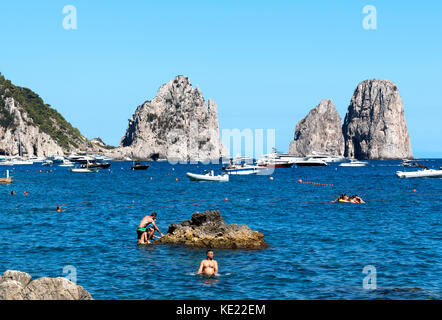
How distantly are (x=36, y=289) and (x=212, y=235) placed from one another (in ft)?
53.6

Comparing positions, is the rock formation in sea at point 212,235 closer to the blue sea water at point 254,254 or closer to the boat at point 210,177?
the blue sea water at point 254,254

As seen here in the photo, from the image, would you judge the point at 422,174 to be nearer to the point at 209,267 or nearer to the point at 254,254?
the point at 254,254

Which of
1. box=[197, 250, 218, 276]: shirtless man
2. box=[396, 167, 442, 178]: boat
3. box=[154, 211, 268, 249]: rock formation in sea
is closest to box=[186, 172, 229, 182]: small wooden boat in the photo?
box=[396, 167, 442, 178]: boat

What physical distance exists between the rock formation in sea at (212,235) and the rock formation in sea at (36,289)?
1490 centimetres

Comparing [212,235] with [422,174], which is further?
[422,174]

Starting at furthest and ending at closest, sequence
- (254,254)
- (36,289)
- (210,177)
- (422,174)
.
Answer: (422,174), (210,177), (254,254), (36,289)

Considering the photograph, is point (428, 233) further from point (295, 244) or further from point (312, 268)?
point (312, 268)

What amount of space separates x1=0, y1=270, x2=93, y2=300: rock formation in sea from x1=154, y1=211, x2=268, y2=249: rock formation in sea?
48.9 feet

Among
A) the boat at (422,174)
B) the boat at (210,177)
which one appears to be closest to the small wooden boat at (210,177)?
the boat at (210,177)

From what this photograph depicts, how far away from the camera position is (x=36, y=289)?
15609mm

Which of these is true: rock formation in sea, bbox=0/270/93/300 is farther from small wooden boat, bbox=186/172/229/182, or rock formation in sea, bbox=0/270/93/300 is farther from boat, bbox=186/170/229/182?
small wooden boat, bbox=186/172/229/182

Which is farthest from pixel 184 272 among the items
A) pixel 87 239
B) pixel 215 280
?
pixel 87 239

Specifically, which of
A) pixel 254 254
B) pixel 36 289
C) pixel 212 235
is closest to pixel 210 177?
pixel 212 235
